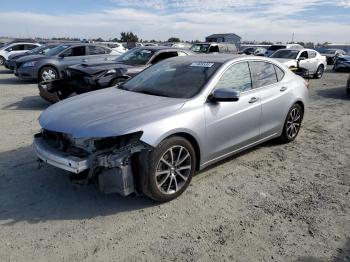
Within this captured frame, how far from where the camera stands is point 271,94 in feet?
17.4

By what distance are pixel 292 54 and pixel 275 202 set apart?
1355 centimetres

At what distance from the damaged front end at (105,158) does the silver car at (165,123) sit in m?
0.01

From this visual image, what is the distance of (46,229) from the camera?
3.43 m

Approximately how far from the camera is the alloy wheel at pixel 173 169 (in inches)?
151

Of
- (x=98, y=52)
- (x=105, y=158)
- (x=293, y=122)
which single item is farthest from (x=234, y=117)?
(x=98, y=52)

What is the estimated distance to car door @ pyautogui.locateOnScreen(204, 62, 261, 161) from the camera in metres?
4.32

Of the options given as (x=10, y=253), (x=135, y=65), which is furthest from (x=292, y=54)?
(x=10, y=253)

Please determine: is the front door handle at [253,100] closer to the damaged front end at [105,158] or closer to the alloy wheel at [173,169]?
the alloy wheel at [173,169]

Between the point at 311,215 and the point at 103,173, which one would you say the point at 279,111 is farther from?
the point at 103,173

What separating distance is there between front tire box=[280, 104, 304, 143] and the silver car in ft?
1.32

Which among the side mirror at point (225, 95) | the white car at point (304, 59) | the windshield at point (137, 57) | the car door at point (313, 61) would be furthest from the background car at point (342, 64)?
the side mirror at point (225, 95)

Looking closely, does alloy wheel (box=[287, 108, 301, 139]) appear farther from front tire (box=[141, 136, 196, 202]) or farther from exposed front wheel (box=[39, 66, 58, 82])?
exposed front wheel (box=[39, 66, 58, 82])

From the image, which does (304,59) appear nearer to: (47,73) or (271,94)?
(47,73)

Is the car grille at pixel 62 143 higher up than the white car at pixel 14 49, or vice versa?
the car grille at pixel 62 143
